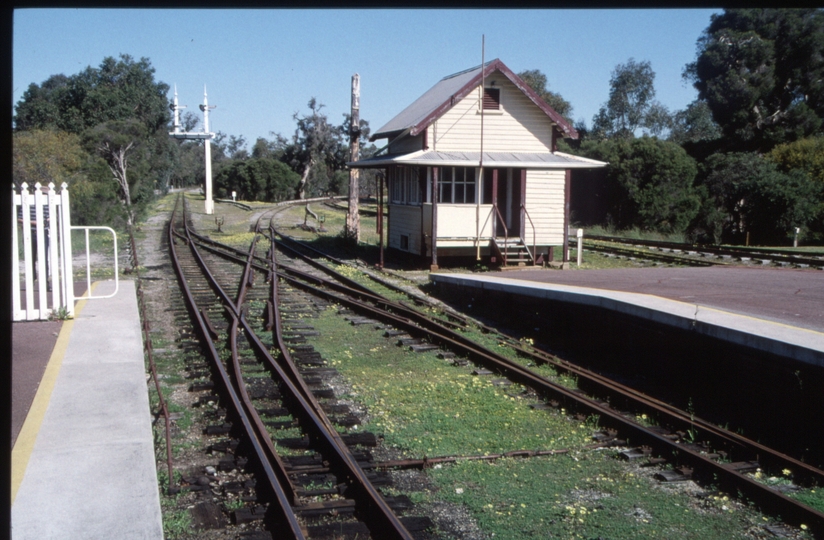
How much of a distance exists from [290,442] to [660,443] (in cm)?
296

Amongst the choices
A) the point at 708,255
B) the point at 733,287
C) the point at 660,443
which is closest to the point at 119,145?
the point at 708,255

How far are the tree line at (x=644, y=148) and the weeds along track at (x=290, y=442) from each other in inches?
811

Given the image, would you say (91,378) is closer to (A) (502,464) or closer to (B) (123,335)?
(B) (123,335)

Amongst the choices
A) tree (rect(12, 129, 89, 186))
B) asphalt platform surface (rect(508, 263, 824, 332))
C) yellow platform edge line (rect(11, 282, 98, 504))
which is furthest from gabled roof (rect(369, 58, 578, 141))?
tree (rect(12, 129, 89, 186))

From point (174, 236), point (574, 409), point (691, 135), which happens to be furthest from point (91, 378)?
point (691, 135)

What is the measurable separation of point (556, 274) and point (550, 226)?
199 inches

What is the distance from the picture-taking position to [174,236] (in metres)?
26.6

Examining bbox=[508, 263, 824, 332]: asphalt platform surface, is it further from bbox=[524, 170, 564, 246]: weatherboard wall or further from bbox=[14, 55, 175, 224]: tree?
bbox=[14, 55, 175, 224]: tree

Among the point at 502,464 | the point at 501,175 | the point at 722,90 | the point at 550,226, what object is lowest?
the point at 502,464

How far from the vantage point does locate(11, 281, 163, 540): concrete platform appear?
4277mm

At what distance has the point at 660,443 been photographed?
598 centimetres

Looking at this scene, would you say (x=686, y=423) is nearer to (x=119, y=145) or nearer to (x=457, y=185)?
(x=457, y=185)

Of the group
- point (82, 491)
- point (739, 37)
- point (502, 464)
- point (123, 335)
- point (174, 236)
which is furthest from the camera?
point (739, 37)

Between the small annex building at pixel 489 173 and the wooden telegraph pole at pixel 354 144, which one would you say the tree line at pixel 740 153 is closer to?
the small annex building at pixel 489 173
